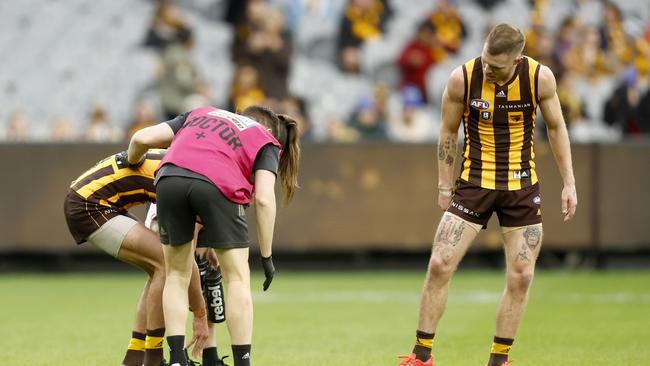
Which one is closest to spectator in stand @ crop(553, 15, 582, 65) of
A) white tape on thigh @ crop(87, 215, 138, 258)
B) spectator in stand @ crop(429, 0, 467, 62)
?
spectator in stand @ crop(429, 0, 467, 62)

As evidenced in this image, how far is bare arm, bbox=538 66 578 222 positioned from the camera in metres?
8.51

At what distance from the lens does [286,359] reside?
973cm

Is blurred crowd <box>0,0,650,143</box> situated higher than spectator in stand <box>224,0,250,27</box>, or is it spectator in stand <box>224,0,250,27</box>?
spectator in stand <box>224,0,250,27</box>

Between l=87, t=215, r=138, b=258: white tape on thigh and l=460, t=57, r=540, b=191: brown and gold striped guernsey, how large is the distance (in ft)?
8.04

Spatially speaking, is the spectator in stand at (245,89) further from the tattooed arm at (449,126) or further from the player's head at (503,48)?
the player's head at (503,48)

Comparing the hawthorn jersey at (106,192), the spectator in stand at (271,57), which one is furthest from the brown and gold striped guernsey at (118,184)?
the spectator in stand at (271,57)

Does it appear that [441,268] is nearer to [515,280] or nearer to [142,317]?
[515,280]

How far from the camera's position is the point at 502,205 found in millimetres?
8711

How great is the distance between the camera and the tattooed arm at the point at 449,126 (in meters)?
8.59

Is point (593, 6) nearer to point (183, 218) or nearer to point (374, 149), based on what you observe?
point (374, 149)

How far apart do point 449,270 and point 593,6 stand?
14.9m

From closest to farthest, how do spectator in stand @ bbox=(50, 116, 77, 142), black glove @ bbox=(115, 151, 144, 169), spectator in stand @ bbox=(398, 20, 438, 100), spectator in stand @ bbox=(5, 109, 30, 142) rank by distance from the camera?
black glove @ bbox=(115, 151, 144, 169)
spectator in stand @ bbox=(5, 109, 30, 142)
spectator in stand @ bbox=(50, 116, 77, 142)
spectator in stand @ bbox=(398, 20, 438, 100)

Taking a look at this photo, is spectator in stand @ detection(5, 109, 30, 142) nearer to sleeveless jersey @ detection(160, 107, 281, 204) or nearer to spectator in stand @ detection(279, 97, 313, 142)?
spectator in stand @ detection(279, 97, 313, 142)

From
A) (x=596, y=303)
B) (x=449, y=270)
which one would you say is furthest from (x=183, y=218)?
(x=596, y=303)
